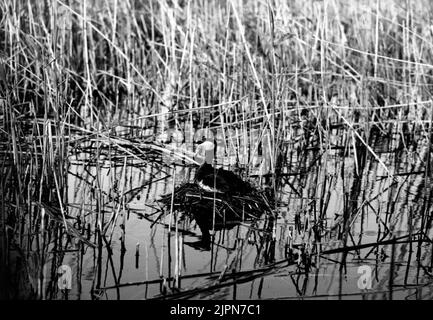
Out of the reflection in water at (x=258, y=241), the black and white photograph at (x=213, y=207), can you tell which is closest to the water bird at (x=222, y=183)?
the black and white photograph at (x=213, y=207)

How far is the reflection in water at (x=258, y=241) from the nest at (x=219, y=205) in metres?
0.08

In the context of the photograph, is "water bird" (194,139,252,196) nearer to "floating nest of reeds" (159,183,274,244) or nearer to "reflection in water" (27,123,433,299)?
"floating nest of reeds" (159,183,274,244)

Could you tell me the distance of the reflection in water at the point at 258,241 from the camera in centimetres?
291

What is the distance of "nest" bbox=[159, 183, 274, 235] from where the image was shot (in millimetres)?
3896

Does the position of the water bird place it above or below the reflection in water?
above

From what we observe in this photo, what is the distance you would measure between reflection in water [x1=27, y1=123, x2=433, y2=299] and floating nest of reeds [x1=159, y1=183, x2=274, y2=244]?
8 cm

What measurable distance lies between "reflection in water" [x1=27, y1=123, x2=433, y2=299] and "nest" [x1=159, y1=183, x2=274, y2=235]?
85 mm

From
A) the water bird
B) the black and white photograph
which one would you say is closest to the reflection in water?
the black and white photograph

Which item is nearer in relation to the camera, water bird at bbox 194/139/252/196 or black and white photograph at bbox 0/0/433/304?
black and white photograph at bbox 0/0/433/304

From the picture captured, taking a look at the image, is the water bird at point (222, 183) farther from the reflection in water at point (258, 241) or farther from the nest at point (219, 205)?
the reflection in water at point (258, 241)

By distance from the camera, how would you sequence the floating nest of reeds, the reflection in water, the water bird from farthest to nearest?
1. the water bird
2. the floating nest of reeds
3. the reflection in water

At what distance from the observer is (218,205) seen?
4012 millimetres

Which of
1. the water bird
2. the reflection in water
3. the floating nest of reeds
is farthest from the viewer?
the water bird
